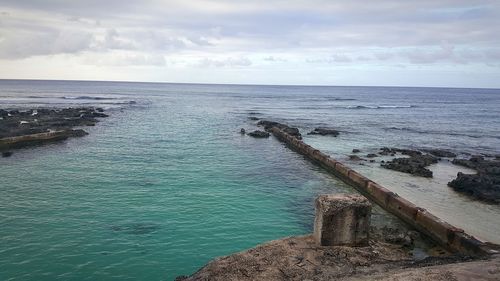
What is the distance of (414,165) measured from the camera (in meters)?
26.6

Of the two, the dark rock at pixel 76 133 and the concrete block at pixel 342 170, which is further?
the dark rock at pixel 76 133

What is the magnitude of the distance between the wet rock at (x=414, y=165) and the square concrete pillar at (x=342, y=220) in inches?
623

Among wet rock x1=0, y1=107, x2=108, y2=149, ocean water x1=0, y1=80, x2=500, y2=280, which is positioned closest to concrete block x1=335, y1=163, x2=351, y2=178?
ocean water x1=0, y1=80, x2=500, y2=280

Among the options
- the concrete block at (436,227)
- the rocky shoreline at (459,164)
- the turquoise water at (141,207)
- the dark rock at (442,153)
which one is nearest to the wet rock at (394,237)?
the concrete block at (436,227)

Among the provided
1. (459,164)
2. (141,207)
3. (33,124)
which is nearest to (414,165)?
(459,164)

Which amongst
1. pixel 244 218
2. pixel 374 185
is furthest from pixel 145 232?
pixel 374 185

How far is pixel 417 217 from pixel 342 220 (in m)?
6.43

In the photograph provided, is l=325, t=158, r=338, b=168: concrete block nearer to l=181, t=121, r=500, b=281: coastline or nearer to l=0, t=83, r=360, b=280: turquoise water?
l=0, t=83, r=360, b=280: turquoise water

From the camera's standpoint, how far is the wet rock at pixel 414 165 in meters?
25.1

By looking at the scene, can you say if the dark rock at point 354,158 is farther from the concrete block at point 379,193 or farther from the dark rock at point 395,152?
the concrete block at point 379,193

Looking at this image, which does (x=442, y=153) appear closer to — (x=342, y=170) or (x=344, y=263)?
(x=342, y=170)

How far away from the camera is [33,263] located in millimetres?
11844

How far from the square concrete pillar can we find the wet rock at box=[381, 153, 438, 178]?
623 inches

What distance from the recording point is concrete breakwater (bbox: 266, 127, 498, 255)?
12.6 m
